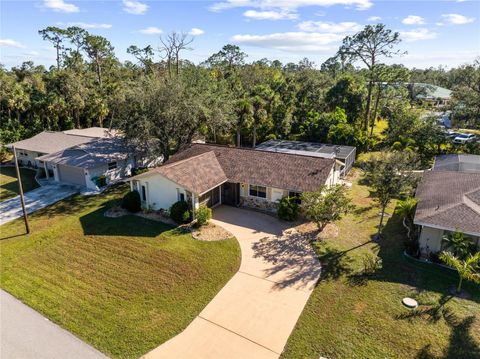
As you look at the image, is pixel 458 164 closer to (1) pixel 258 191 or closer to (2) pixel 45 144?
(1) pixel 258 191

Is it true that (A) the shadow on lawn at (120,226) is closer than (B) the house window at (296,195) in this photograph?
Yes

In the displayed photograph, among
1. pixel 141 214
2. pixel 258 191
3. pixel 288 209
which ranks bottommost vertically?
pixel 141 214

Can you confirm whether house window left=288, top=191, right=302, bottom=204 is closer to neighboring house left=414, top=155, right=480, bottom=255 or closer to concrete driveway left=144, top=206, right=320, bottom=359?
concrete driveway left=144, top=206, right=320, bottom=359

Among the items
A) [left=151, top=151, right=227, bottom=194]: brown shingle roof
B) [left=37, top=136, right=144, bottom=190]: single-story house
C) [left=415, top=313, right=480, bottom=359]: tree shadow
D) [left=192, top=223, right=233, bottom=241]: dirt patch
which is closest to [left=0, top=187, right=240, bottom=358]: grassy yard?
[left=192, top=223, right=233, bottom=241]: dirt patch

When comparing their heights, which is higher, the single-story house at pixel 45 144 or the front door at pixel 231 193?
the single-story house at pixel 45 144

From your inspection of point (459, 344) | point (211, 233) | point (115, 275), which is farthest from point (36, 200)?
point (459, 344)

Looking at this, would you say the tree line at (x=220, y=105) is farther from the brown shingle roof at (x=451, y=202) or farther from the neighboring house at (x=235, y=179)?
the brown shingle roof at (x=451, y=202)

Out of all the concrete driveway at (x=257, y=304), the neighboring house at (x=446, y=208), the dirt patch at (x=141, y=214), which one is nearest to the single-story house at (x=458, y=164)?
the neighboring house at (x=446, y=208)
